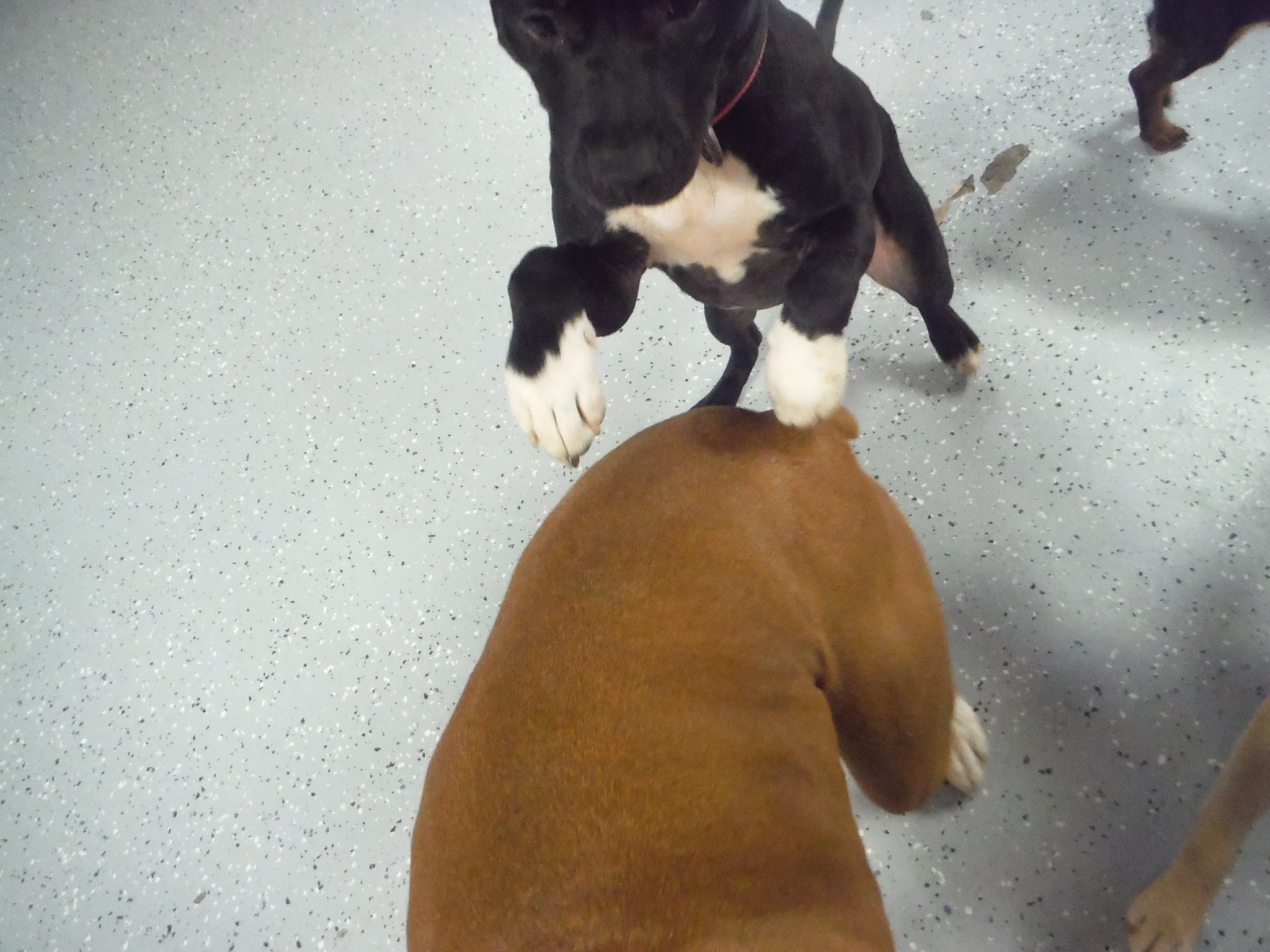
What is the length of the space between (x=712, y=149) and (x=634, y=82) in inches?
5.3

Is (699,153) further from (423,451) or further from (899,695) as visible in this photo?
(423,451)

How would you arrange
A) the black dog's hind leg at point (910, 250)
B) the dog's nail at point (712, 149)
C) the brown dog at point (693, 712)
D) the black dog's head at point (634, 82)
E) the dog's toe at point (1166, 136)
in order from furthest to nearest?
1. the dog's toe at point (1166, 136)
2. the black dog's hind leg at point (910, 250)
3. the dog's nail at point (712, 149)
4. the black dog's head at point (634, 82)
5. the brown dog at point (693, 712)

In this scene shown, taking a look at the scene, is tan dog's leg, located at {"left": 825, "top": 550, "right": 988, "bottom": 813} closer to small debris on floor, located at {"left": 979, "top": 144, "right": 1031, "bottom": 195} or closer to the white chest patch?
the white chest patch

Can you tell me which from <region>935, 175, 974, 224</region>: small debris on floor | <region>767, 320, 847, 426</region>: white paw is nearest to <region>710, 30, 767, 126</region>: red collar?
<region>767, 320, 847, 426</region>: white paw

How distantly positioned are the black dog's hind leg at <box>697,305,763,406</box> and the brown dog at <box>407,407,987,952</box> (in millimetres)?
429

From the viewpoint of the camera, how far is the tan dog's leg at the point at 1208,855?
25.8 inches

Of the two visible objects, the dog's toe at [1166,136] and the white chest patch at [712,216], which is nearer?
the white chest patch at [712,216]

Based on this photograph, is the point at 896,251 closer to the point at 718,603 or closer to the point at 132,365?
the point at 718,603

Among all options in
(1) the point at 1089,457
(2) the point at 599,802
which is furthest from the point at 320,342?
(1) the point at 1089,457

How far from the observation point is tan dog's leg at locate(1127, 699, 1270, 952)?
656 mm

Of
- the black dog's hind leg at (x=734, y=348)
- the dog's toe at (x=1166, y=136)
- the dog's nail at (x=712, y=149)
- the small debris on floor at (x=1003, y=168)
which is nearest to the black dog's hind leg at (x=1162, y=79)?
the dog's toe at (x=1166, y=136)

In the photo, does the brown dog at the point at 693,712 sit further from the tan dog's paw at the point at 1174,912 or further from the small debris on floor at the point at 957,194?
the small debris on floor at the point at 957,194

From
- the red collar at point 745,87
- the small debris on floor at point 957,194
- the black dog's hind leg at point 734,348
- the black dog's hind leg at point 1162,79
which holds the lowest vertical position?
the black dog's hind leg at point 734,348

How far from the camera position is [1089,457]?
98 cm
